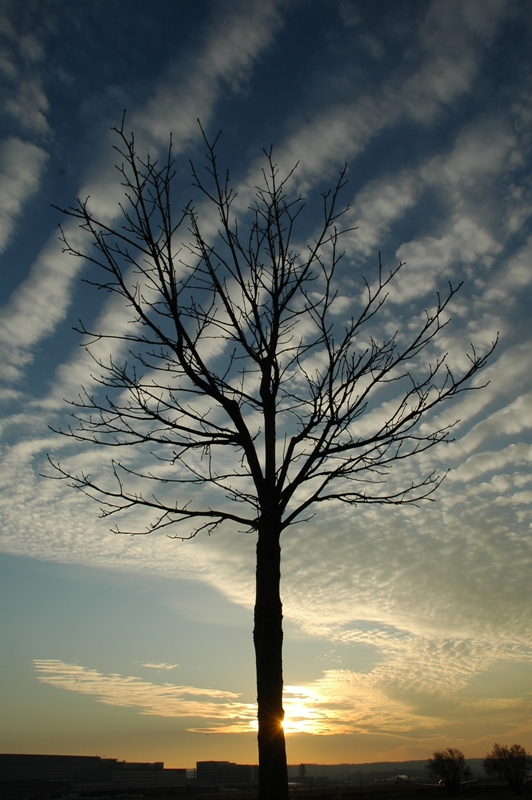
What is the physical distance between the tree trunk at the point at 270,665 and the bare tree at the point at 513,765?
96.1 meters

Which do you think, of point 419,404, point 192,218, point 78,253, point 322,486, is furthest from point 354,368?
point 78,253

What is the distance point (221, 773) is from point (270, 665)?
596 ft

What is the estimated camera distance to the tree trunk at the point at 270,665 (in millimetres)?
3557

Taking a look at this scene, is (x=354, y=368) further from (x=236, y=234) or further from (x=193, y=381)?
(x=236, y=234)

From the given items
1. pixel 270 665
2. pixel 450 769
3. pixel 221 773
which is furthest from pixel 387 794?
pixel 221 773

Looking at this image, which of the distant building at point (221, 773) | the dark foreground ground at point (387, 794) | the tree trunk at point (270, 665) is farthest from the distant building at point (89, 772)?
the tree trunk at point (270, 665)

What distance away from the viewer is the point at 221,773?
152750 millimetres

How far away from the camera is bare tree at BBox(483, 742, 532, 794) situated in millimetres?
77312

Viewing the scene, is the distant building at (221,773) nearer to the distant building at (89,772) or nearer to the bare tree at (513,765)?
the distant building at (89,772)

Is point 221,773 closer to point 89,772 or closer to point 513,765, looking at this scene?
point 89,772

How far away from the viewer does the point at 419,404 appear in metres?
4.64

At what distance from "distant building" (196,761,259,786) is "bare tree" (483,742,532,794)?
3380 inches

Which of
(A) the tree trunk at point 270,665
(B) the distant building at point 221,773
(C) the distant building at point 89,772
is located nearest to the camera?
(A) the tree trunk at point 270,665

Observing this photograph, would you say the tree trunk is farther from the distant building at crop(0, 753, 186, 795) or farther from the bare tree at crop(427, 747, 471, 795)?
the distant building at crop(0, 753, 186, 795)
